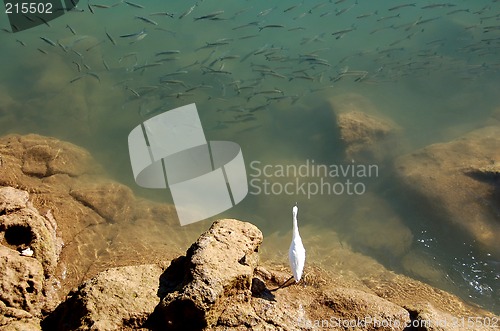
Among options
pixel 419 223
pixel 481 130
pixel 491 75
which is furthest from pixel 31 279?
pixel 491 75

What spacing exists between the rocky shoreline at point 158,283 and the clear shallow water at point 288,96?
844 mm

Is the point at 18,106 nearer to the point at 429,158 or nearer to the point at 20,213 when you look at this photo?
the point at 20,213

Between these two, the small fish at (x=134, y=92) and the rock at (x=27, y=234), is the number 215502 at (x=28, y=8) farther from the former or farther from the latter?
the rock at (x=27, y=234)

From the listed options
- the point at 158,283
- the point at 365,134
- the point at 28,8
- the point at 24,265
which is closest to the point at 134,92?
the point at 365,134

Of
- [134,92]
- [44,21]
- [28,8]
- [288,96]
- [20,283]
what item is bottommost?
[288,96]

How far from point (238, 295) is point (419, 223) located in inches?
164

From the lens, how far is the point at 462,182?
6.27 m

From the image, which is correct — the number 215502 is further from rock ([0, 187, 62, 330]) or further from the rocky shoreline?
rock ([0, 187, 62, 330])

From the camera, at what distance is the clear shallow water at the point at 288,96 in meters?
6.33

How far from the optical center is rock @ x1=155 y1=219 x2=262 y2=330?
118 inches

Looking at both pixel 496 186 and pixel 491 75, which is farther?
pixel 491 75

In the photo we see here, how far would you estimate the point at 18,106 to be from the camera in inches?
370

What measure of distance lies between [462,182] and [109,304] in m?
5.71

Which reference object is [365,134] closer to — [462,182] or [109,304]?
[462,182]
